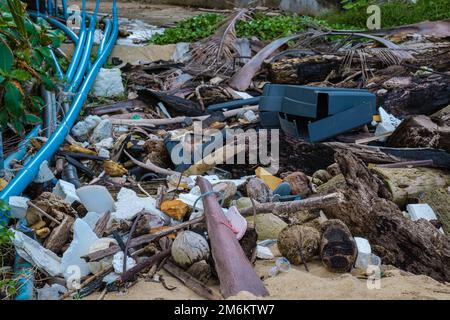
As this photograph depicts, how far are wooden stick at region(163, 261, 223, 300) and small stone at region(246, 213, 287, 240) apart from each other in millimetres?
718

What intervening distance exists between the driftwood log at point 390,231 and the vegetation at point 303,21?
18.6 ft

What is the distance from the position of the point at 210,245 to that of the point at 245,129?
290 cm

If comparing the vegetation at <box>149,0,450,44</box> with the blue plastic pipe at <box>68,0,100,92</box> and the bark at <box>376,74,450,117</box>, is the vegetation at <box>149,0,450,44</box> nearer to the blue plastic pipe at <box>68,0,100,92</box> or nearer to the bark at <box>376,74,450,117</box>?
the blue plastic pipe at <box>68,0,100,92</box>

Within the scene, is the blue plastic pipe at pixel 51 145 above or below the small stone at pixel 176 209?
above

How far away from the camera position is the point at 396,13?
10406 millimetres

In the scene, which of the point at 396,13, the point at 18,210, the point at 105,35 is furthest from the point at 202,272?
the point at 396,13

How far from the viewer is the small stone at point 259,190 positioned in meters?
4.21

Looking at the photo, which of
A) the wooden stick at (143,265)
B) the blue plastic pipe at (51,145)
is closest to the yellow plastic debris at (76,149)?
the blue plastic pipe at (51,145)

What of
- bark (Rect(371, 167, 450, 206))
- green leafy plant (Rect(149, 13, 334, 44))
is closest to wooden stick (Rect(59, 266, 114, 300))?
bark (Rect(371, 167, 450, 206))

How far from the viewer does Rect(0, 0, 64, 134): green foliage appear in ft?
10.3

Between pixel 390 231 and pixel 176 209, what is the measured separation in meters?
1.39

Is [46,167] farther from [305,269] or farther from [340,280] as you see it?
[340,280]

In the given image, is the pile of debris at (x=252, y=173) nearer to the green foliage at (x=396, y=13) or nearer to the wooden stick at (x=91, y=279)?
the wooden stick at (x=91, y=279)

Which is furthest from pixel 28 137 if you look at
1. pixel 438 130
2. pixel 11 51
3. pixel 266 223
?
pixel 438 130
